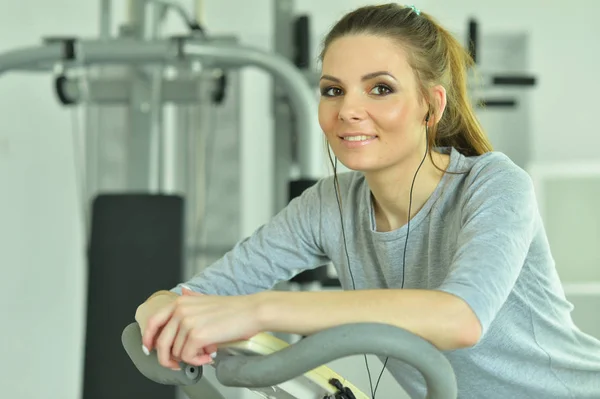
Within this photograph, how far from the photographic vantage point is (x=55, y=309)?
3.41 m

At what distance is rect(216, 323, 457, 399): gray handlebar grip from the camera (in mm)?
793

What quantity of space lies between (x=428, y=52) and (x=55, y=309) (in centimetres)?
260

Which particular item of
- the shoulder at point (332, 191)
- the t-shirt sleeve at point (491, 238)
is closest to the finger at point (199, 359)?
the t-shirt sleeve at point (491, 238)

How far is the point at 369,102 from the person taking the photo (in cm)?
115

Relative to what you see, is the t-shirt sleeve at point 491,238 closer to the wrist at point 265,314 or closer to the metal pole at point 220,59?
the wrist at point 265,314

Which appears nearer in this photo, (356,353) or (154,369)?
(356,353)

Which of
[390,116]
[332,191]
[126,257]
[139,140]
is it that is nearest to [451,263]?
[390,116]

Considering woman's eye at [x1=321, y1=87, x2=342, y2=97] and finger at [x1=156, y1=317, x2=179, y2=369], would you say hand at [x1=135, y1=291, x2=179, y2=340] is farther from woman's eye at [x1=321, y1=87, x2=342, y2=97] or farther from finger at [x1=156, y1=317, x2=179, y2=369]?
woman's eye at [x1=321, y1=87, x2=342, y2=97]

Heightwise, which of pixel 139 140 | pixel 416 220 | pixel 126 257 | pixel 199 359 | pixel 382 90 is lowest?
pixel 126 257

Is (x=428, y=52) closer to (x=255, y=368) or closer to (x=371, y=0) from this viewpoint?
(x=255, y=368)

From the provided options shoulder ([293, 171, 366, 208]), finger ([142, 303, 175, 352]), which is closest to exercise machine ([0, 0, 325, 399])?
shoulder ([293, 171, 366, 208])

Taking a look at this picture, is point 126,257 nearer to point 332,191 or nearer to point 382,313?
point 332,191

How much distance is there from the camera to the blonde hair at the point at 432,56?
122 cm

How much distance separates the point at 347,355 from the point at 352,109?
439 millimetres
